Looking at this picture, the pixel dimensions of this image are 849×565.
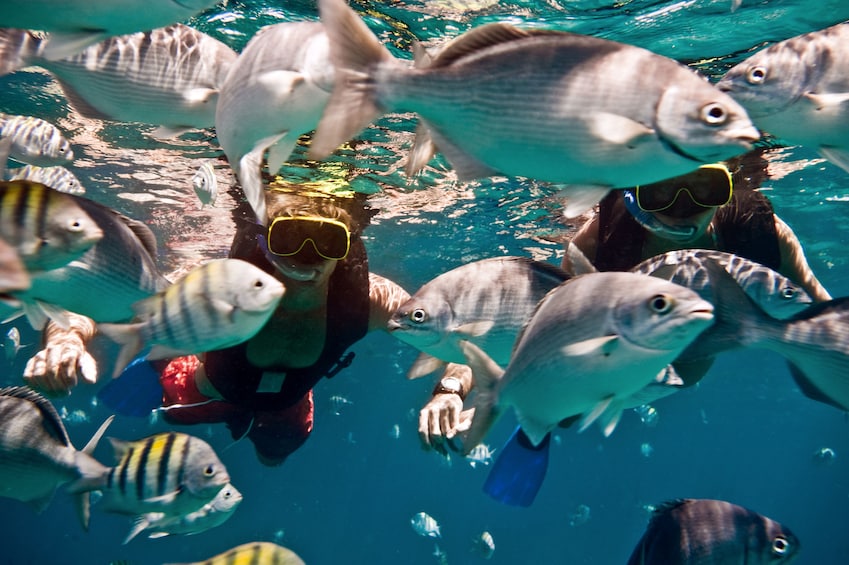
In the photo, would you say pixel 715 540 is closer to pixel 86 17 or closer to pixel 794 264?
pixel 794 264

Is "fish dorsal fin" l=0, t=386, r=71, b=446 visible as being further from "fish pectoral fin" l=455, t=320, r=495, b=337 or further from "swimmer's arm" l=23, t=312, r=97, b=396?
"fish pectoral fin" l=455, t=320, r=495, b=337

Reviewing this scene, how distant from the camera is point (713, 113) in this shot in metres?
1.59

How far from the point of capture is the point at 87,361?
430 cm

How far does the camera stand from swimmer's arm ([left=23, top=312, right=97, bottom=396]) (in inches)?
159

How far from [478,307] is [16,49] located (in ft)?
8.38

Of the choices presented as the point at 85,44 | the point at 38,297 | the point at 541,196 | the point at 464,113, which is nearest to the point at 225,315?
the point at 38,297

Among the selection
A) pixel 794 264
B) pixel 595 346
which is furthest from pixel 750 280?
pixel 794 264

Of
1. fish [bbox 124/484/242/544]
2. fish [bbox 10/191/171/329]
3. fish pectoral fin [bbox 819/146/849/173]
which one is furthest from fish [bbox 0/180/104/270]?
fish [bbox 124/484/242/544]

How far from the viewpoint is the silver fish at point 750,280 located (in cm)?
288

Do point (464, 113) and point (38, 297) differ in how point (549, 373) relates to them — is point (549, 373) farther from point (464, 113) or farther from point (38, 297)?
point (38, 297)

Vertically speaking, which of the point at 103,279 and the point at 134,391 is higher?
the point at 103,279

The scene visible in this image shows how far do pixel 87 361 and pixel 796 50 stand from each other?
5116mm

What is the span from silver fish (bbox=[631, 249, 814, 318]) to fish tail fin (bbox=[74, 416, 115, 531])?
13.1 feet

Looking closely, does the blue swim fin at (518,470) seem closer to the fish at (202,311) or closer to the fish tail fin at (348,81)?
the fish at (202,311)
